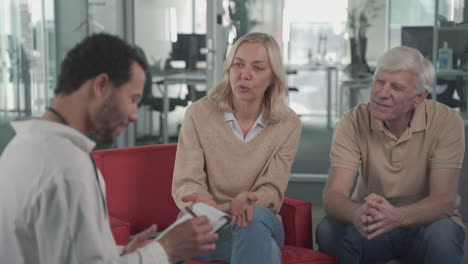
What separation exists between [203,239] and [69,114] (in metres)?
0.44

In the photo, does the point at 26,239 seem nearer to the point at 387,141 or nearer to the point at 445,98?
the point at 387,141

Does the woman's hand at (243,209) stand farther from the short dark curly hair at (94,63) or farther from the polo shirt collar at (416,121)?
the short dark curly hair at (94,63)

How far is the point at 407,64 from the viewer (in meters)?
2.67

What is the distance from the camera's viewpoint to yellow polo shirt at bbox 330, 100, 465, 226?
271 centimetres

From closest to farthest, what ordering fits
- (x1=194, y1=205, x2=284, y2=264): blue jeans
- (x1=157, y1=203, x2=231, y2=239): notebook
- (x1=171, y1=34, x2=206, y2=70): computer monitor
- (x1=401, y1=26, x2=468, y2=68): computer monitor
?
(x1=157, y1=203, x2=231, y2=239): notebook < (x1=194, y1=205, x2=284, y2=264): blue jeans < (x1=401, y1=26, x2=468, y2=68): computer monitor < (x1=171, y1=34, x2=206, y2=70): computer monitor

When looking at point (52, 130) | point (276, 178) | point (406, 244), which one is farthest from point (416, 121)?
point (52, 130)

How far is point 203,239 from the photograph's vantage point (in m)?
1.60

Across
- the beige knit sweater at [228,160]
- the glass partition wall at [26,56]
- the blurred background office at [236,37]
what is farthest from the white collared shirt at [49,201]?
the glass partition wall at [26,56]

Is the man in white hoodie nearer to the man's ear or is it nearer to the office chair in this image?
the man's ear

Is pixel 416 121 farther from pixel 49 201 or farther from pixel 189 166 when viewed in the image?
pixel 49 201

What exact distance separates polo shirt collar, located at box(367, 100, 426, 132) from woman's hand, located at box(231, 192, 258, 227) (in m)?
0.65

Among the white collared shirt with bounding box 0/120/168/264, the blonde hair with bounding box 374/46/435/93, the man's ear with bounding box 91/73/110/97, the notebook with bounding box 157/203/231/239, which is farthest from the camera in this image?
the blonde hair with bounding box 374/46/435/93

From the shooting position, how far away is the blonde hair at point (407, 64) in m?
2.68

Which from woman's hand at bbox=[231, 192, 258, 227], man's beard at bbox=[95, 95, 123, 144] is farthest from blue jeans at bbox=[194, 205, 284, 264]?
man's beard at bbox=[95, 95, 123, 144]
